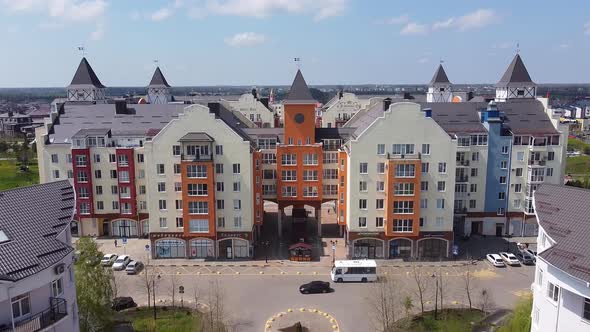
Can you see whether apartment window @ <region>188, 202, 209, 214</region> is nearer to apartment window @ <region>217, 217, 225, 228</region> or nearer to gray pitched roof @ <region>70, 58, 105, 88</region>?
apartment window @ <region>217, 217, 225, 228</region>

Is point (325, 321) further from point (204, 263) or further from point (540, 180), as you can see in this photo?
point (540, 180)

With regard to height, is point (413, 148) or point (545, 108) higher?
point (545, 108)

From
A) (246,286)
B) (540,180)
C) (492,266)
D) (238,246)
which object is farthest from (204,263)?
(540,180)

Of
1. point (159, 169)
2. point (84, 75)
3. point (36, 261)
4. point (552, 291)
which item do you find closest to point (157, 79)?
point (84, 75)

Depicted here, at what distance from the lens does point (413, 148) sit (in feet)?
152

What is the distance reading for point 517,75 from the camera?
223 ft

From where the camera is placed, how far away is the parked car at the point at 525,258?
4681cm

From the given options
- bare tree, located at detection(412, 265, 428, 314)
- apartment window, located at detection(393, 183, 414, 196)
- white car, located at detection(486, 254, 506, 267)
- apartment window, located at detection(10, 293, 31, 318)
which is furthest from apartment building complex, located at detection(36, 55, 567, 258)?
apartment window, located at detection(10, 293, 31, 318)

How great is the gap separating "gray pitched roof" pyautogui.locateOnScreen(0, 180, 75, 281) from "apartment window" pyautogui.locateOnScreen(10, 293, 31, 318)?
1.43m

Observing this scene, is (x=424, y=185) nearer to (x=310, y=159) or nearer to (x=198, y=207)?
(x=310, y=159)

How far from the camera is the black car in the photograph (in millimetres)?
40625

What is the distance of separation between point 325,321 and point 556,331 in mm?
16618

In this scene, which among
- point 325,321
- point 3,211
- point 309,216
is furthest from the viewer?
point 309,216

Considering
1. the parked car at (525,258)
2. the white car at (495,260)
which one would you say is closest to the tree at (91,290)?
the white car at (495,260)
